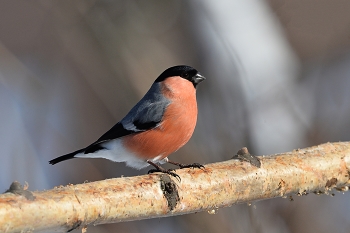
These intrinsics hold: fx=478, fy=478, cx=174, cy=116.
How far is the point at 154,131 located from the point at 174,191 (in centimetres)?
74

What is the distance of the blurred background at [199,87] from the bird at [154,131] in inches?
45.8

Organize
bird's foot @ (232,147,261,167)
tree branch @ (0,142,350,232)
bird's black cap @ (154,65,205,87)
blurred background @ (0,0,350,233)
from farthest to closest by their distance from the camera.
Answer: blurred background @ (0,0,350,233) < bird's black cap @ (154,65,205,87) < bird's foot @ (232,147,261,167) < tree branch @ (0,142,350,232)

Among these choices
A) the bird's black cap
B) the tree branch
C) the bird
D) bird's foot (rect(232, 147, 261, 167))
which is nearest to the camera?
the tree branch

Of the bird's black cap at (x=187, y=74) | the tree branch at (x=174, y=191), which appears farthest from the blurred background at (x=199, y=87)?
the tree branch at (x=174, y=191)

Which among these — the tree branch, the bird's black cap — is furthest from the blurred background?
the tree branch

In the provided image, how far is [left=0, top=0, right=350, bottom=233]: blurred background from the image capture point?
4.16 metres

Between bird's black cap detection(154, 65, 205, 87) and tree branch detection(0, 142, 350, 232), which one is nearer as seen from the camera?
tree branch detection(0, 142, 350, 232)

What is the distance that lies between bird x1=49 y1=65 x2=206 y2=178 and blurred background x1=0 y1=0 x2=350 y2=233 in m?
1.16

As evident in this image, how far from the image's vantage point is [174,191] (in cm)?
202

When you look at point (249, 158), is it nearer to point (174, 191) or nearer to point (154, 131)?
point (174, 191)

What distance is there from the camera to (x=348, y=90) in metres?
4.99

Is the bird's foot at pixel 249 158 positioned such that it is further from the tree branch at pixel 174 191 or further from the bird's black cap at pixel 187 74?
the bird's black cap at pixel 187 74

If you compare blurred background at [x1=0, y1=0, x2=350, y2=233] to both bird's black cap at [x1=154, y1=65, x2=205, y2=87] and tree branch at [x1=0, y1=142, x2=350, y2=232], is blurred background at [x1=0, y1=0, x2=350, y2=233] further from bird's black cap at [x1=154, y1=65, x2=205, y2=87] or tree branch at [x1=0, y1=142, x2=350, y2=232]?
tree branch at [x1=0, y1=142, x2=350, y2=232]

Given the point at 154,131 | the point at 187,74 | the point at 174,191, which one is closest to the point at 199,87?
the point at 187,74
